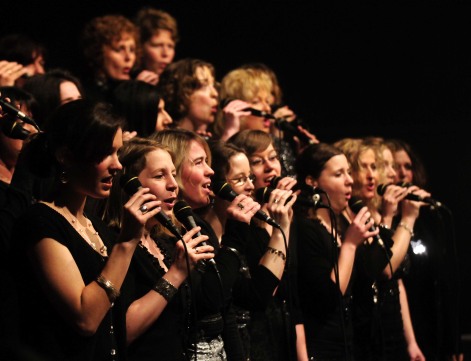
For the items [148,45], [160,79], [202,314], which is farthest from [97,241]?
[148,45]

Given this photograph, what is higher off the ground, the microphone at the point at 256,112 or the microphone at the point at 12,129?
the microphone at the point at 12,129

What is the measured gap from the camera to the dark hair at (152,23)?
5180mm

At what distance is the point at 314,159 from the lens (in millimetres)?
4203

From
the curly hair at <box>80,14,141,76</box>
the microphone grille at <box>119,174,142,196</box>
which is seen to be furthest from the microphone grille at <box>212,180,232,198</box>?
the curly hair at <box>80,14,141,76</box>

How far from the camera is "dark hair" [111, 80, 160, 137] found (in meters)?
4.05

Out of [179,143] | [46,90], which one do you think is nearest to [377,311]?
[179,143]

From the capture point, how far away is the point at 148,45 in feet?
17.0

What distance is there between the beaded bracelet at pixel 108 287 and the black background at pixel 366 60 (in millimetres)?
3687

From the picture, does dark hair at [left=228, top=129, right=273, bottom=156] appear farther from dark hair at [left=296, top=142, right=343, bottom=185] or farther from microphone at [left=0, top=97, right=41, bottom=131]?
microphone at [left=0, top=97, right=41, bottom=131]

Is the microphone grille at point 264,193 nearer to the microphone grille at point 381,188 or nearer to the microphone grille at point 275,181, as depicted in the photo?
the microphone grille at point 275,181

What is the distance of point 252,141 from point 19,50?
139 cm

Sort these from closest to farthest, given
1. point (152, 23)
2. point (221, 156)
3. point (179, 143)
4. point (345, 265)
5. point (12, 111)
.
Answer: point (12, 111) → point (179, 143) → point (221, 156) → point (345, 265) → point (152, 23)

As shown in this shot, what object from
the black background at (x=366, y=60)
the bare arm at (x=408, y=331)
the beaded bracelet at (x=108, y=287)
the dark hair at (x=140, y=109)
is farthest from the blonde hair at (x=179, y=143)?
the black background at (x=366, y=60)

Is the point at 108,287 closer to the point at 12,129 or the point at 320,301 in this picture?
the point at 12,129
